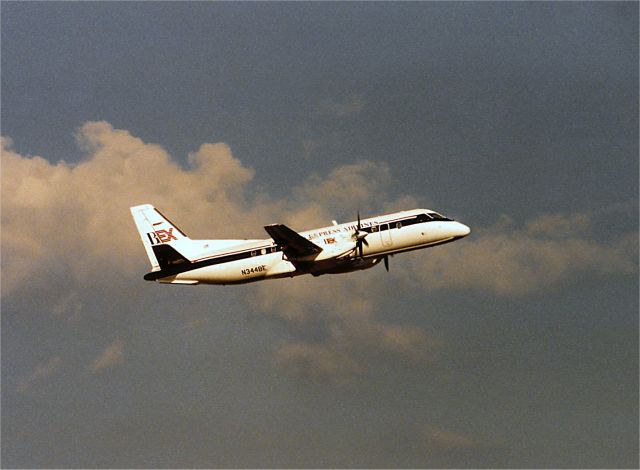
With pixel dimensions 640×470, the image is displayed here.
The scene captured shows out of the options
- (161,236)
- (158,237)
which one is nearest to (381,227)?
(161,236)

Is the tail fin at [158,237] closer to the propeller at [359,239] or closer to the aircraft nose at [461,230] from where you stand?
the propeller at [359,239]

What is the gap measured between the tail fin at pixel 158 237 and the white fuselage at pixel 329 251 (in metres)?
1.28

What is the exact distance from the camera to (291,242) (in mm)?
60062

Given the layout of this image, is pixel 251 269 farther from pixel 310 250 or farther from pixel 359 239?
pixel 359 239

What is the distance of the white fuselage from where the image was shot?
61.3 metres

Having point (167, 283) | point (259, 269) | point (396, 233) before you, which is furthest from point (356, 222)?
point (167, 283)

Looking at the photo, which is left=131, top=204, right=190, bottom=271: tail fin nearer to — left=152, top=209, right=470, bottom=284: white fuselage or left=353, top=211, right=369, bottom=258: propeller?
left=152, top=209, right=470, bottom=284: white fuselage

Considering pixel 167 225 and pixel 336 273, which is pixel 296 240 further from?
pixel 167 225

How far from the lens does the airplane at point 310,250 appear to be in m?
61.2

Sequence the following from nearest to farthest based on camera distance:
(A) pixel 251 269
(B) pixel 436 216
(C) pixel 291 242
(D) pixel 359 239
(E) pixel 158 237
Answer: (C) pixel 291 242
(D) pixel 359 239
(B) pixel 436 216
(A) pixel 251 269
(E) pixel 158 237

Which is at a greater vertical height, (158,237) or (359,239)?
(158,237)

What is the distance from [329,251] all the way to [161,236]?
15.4 metres

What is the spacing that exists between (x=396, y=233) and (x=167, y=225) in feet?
66.1

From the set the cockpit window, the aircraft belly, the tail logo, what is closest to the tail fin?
the tail logo
